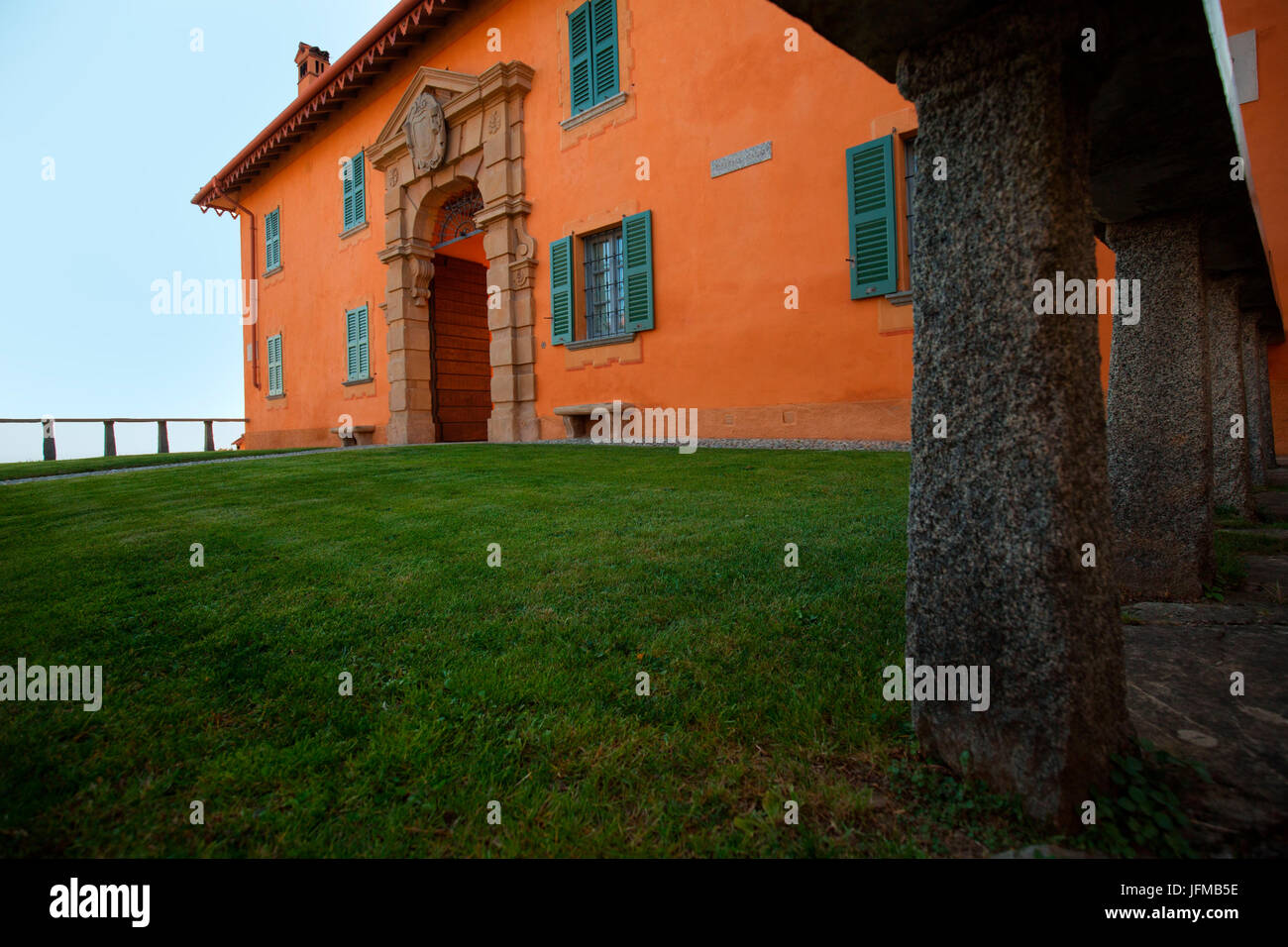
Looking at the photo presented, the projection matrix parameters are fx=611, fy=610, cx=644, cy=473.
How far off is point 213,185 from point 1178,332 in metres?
22.7

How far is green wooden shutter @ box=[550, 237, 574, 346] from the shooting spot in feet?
32.2

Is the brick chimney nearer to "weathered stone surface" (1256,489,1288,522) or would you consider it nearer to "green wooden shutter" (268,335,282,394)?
"green wooden shutter" (268,335,282,394)

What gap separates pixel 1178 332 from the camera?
279 centimetres

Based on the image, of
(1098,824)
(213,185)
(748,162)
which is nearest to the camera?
(1098,824)

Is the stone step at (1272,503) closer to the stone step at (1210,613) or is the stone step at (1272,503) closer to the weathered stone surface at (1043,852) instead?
the stone step at (1210,613)

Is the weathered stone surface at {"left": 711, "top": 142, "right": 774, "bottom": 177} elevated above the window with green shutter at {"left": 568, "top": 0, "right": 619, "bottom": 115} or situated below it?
below

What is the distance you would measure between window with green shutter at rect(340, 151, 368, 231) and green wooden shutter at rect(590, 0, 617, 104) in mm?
6893

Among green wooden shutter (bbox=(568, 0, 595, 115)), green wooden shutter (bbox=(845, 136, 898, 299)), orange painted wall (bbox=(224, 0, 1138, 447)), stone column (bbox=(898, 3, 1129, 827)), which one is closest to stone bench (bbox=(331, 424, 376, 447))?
orange painted wall (bbox=(224, 0, 1138, 447))

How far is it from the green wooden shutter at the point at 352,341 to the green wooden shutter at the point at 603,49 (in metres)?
7.90

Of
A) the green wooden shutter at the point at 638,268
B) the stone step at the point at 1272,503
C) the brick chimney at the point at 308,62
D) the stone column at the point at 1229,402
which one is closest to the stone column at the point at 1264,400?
the stone step at the point at 1272,503

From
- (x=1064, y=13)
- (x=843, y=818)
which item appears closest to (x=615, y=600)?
(x=843, y=818)

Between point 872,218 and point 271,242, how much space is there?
1667 cm
